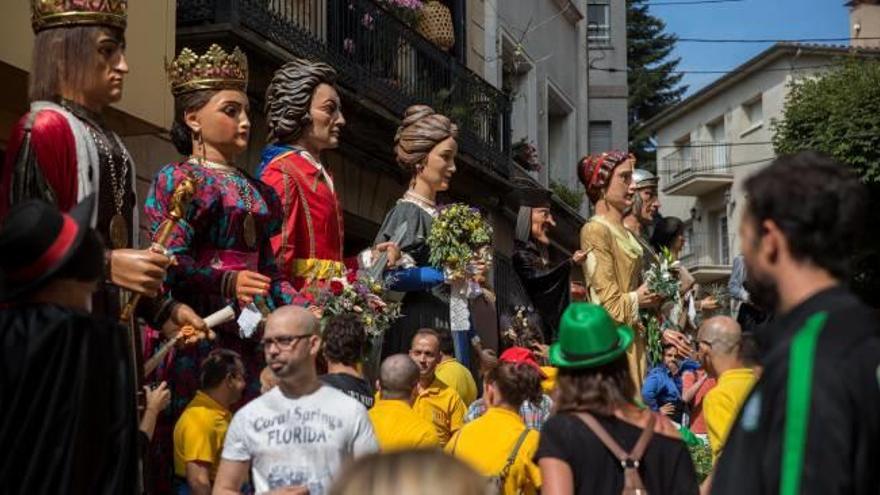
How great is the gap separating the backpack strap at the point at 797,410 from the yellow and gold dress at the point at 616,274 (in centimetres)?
640

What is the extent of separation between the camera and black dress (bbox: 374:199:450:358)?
9.07 metres

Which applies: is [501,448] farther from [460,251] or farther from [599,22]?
[599,22]

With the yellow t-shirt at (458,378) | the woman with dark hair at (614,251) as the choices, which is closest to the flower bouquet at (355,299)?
the yellow t-shirt at (458,378)

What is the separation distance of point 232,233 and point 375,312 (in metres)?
1.06

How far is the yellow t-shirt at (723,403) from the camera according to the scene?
24.0ft

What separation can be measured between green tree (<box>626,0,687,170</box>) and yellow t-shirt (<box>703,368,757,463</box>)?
5209 centimetres

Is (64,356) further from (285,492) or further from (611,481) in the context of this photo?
(611,481)

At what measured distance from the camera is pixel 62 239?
4500 mm

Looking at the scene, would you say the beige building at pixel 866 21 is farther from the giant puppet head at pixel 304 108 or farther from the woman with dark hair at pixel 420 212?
the giant puppet head at pixel 304 108

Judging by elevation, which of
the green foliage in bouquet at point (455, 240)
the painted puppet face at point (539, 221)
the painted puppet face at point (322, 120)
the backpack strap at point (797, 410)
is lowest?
the backpack strap at point (797, 410)

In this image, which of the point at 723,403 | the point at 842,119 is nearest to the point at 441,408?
the point at 723,403

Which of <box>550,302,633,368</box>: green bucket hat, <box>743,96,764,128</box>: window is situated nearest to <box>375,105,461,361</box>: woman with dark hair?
<box>550,302,633,368</box>: green bucket hat

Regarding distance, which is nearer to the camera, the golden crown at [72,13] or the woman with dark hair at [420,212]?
the golden crown at [72,13]

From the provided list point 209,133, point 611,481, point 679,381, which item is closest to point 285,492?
point 611,481
